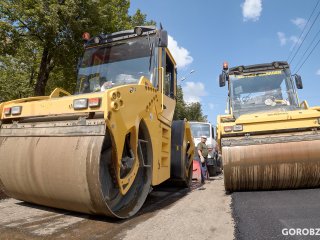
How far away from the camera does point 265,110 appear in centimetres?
668

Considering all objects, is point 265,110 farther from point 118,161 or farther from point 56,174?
point 56,174

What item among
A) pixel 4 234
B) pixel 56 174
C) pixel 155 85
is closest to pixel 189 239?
pixel 56 174

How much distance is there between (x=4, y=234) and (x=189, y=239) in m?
1.75

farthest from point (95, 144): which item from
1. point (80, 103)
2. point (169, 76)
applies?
point (169, 76)

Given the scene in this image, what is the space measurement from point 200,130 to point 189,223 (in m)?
9.88

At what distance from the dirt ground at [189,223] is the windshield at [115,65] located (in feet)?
6.64

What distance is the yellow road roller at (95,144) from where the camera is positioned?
346 cm

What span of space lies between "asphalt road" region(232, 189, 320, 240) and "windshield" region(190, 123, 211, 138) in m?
7.97

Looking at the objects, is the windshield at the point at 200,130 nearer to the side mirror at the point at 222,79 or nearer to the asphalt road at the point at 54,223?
the side mirror at the point at 222,79

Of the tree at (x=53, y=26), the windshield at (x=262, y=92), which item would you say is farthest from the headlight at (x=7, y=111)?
the tree at (x=53, y=26)

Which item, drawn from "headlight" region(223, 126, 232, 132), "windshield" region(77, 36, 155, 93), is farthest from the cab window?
"headlight" region(223, 126, 232, 132)

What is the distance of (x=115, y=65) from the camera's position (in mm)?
5500

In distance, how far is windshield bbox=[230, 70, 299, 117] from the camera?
6.81m

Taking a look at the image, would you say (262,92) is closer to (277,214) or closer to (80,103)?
(277,214)
